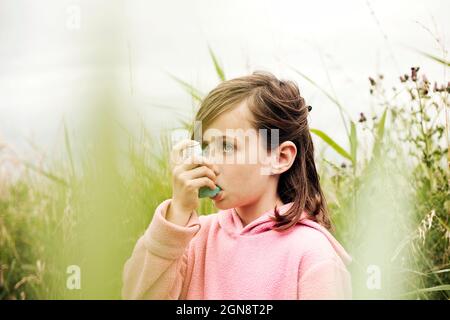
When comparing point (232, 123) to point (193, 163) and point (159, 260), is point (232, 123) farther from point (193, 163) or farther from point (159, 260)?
point (159, 260)

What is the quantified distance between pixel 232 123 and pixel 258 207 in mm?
152

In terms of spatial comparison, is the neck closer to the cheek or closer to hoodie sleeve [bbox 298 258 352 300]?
the cheek

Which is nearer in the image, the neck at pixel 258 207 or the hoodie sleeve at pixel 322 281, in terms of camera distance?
the hoodie sleeve at pixel 322 281

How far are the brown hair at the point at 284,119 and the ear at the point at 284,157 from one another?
12 millimetres

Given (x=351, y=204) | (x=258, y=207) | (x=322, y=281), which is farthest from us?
(x=351, y=204)

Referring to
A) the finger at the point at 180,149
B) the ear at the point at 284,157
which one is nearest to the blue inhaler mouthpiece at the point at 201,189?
the finger at the point at 180,149

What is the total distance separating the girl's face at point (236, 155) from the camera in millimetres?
1010

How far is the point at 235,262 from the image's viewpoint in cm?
104

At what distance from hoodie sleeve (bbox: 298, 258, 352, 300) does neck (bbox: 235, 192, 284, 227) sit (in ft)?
0.44

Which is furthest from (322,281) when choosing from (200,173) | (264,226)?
(200,173)

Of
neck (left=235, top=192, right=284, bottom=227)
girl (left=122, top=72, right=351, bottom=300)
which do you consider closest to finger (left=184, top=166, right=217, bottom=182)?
girl (left=122, top=72, right=351, bottom=300)

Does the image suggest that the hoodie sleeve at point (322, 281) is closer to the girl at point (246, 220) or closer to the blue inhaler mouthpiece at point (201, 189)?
the girl at point (246, 220)
